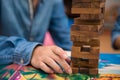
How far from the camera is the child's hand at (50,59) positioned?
69cm

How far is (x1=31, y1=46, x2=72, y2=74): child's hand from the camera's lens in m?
0.69

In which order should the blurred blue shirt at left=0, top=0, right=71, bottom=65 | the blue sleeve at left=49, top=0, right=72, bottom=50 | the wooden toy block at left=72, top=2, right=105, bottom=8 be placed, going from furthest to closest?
the blue sleeve at left=49, top=0, right=72, bottom=50, the blurred blue shirt at left=0, top=0, right=71, bottom=65, the wooden toy block at left=72, top=2, right=105, bottom=8

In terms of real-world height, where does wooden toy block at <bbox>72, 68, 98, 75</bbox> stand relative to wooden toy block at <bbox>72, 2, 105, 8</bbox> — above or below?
below

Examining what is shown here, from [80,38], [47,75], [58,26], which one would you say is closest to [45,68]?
[47,75]

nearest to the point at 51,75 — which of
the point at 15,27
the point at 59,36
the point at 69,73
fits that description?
the point at 69,73

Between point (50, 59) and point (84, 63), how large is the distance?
0.09 meters

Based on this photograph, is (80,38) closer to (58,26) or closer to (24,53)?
(24,53)

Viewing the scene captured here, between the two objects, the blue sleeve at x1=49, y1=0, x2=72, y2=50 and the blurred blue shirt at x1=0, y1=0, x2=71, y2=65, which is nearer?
the blurred blue shirt at x1=0, y1=0, x2=71, y2=65

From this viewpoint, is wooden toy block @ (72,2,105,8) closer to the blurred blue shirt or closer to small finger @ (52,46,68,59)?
small finger @ (52,46,68,59)

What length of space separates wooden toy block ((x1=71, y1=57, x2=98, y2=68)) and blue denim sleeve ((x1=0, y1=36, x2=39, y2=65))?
140mm

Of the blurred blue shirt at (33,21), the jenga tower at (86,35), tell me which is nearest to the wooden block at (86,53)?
the jenga tower at (86,35)

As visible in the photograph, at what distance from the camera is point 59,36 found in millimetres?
1301

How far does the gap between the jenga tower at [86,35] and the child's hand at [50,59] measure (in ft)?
0.11

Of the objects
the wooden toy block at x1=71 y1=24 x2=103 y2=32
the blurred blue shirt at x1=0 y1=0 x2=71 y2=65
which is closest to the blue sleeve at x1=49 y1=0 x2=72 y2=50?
the blurred blue shirt at x1=0 y1=0 x2=71 y2=65
